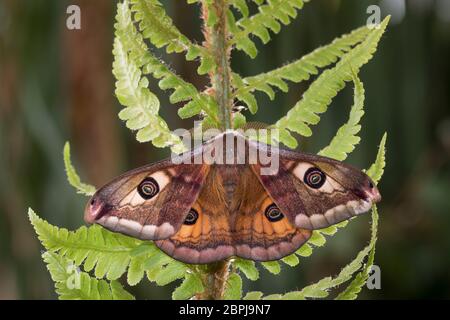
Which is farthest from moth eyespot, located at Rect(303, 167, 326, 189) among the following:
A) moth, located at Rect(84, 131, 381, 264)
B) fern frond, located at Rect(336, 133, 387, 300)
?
fern frond, located at Rect(336, 133, 387, 300)

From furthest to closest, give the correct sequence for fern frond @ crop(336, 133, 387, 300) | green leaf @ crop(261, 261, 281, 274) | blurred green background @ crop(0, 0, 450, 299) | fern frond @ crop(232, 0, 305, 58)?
blurred green background @ crop(0, 0, 450, 299)
fern frond @ crop(232, 0, 305, 58)
green leaf @ crop(261, 261, 281, 274)
fern frond @ crop(336, 133, 387, 300)

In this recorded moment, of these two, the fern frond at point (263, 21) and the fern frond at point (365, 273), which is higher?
the fern frond at point (263, 21)

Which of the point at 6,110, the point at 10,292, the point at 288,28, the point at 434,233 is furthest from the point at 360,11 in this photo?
the point at 10,292

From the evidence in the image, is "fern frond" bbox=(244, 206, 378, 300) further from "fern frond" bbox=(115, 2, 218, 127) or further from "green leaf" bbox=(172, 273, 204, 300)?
"fern frond" bbox=(115, 2, 218, 127)

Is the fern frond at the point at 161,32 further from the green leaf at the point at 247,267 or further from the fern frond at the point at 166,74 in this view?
the green leaf at the point at 247,267

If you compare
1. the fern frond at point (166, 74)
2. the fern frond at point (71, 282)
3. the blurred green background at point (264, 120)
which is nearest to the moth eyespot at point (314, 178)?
the fern frond at point (166, 74)

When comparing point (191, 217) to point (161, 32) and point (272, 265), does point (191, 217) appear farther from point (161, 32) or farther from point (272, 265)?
point (161, 32)
